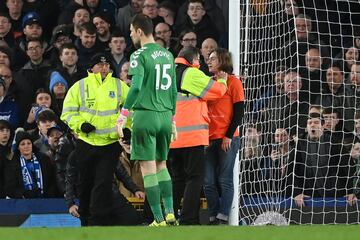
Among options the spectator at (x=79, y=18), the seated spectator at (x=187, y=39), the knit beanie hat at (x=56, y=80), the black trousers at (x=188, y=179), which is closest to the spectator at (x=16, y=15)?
the spectator at (x=79, y=18)

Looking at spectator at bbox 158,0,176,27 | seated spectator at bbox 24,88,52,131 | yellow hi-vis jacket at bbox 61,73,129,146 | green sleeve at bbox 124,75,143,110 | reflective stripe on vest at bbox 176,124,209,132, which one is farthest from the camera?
spectator at bbox 158,0,176,27

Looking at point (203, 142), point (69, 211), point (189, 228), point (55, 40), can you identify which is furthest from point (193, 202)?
point (55, 40)

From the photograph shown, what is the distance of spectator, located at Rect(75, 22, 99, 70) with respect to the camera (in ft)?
53.1

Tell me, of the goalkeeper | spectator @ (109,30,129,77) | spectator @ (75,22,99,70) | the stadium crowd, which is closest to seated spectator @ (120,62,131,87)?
the stadium crowd

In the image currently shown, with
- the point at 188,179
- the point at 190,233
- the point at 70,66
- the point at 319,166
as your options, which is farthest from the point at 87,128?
the point at 190,233

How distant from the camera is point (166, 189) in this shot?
11.8 metres

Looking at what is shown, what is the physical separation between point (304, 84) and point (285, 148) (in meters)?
1.13

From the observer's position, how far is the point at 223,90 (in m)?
13.0

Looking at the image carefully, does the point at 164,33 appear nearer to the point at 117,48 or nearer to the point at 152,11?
the point at 152,11

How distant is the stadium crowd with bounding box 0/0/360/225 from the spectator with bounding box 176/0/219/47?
0.06 feet

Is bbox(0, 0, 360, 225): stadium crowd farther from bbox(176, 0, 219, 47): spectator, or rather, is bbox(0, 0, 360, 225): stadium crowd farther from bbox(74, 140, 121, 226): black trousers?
bbox(74, 140, 121, 226): black trousers

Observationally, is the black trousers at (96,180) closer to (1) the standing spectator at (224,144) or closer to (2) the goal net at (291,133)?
(1) the standing spectator at (224,144)

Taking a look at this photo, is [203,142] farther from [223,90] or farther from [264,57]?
[264,57]

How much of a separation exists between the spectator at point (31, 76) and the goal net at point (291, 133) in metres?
2.75
